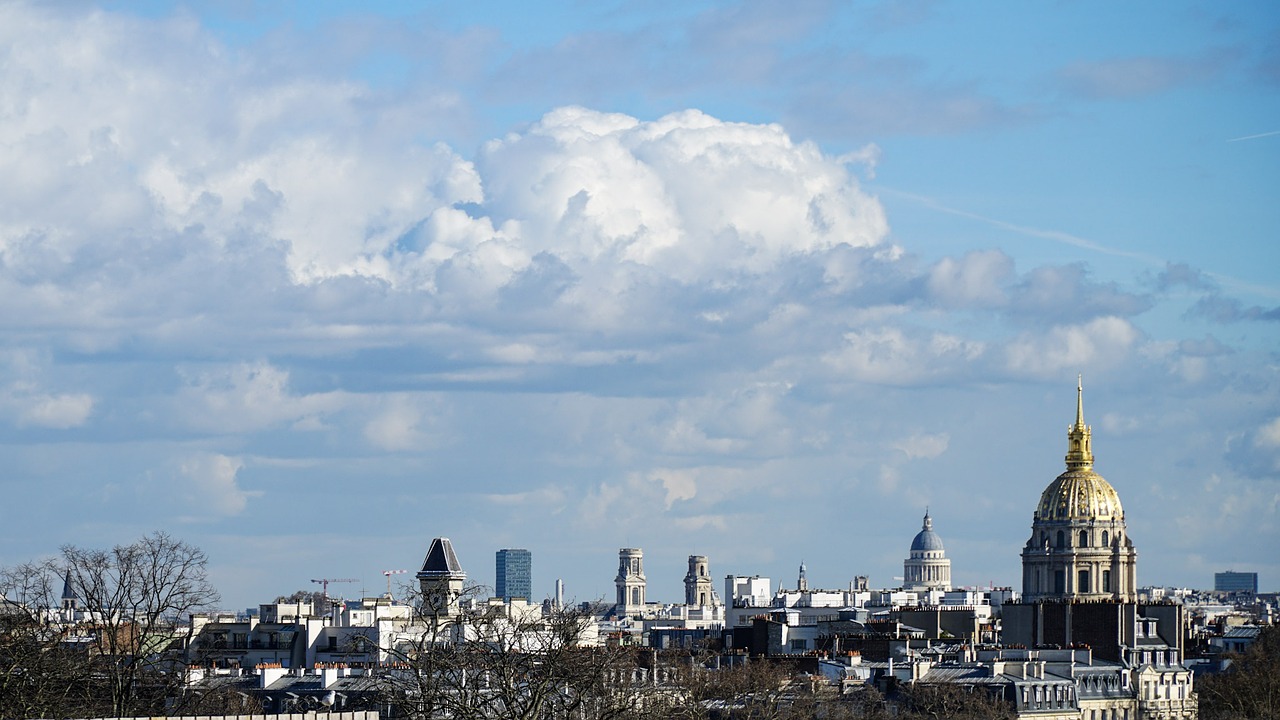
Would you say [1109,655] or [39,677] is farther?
[1109,655]

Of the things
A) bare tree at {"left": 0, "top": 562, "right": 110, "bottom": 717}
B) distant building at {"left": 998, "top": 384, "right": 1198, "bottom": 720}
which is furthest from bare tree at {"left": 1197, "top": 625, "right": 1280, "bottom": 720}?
bare tree at {"left": 0, "top": 562, "right": 110, "bottom": 717}

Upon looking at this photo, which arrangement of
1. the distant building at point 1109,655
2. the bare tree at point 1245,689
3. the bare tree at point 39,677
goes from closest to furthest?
the bare tree at point 39,677 → the bare tree at point 1245,689 → the distant building at point 1109,655

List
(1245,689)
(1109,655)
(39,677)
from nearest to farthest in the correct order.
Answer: (39,677)
(1245,689)
(1109,655)

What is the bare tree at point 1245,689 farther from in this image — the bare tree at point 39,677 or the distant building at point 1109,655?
the bare tree at point 39,677

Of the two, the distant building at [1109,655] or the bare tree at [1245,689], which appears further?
the distant building at [1109,655]

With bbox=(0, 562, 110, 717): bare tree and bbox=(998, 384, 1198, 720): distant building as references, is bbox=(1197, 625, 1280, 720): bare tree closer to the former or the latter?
bbox=(998, 384, 1198, 720): distant building

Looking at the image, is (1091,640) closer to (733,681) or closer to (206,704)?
(733,681)

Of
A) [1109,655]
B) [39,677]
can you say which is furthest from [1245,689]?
[39,677]

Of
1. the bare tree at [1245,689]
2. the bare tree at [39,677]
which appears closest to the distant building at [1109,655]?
the bare tree at [1245,689]

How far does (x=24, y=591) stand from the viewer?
9206 cm

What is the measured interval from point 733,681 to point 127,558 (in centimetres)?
3327

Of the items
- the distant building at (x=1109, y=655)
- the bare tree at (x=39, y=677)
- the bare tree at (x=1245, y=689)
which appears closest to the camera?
the bare tree at (x=39, y=677)

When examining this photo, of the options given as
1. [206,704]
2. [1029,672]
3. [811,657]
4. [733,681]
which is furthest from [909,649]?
[206,704]

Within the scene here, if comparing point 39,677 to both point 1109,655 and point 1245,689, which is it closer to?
point 1245,689
